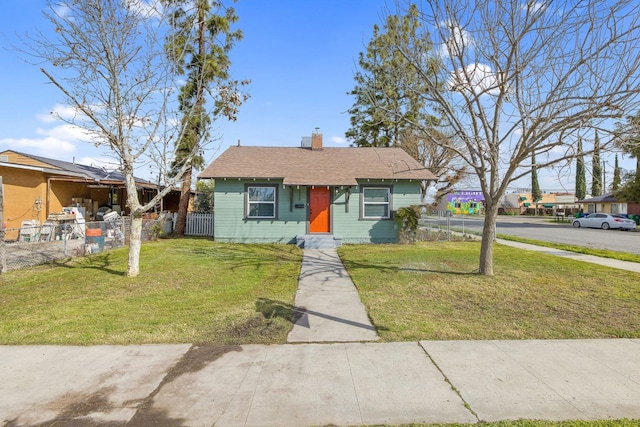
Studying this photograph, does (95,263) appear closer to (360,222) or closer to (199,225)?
(199,225)

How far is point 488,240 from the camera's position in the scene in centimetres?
777

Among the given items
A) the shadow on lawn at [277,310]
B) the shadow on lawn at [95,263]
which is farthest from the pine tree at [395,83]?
the shadow on lawn at [95,263]

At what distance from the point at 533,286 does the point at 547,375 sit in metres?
4.19

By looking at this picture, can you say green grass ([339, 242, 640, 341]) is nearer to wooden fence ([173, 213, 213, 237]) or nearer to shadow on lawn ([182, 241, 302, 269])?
shadow on lawn ([182, 241, 302, 269])

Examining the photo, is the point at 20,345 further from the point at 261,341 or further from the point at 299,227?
the point at 299,227

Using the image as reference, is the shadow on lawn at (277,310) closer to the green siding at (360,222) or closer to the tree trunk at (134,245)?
the tree trunk at (134,245)

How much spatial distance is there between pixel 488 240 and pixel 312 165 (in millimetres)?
Result: 8452

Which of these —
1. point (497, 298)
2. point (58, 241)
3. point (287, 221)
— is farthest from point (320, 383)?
point (58, 241)

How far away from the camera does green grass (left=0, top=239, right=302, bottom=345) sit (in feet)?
14.4

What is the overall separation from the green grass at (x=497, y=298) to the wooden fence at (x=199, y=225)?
871 centimetres

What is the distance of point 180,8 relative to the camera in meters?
9.09

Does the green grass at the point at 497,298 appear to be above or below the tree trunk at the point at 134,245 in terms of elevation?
below

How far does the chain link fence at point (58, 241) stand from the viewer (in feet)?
30.4

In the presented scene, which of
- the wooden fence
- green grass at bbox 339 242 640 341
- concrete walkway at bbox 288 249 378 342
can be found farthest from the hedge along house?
concrete walkway at bbox 288 249 378 342
